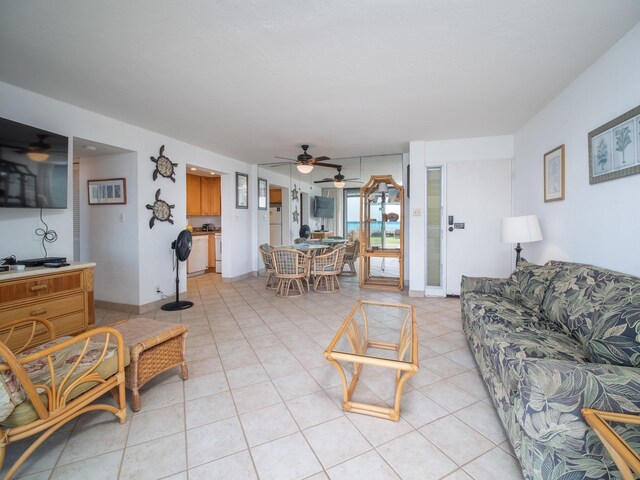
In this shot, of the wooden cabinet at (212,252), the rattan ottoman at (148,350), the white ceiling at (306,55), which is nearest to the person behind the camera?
the white ceiling at (306,55)

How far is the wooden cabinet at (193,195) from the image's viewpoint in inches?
255

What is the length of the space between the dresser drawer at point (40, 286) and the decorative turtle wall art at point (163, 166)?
185 centimetres

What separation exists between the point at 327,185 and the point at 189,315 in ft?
14.5

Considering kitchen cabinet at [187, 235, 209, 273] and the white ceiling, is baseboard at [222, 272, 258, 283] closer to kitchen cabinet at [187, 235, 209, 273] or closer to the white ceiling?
kitchen cabinet at [187, 235, 209, 273]

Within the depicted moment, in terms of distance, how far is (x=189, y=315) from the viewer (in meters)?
3.71

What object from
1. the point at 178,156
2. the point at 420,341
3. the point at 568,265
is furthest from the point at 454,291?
the point at 178,156

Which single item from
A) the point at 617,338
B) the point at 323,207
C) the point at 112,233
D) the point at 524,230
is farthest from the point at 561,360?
the point at 323,207

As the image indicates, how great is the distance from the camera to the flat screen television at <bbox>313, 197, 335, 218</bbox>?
274 inches

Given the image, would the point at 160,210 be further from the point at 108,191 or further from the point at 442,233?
the point at 442,233

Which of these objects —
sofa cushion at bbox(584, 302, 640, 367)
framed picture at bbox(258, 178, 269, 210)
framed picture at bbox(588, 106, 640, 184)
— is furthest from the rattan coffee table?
framed picture at bbox(258, 178, 269, 210)

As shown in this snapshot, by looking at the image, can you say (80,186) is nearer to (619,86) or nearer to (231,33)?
(231,33)

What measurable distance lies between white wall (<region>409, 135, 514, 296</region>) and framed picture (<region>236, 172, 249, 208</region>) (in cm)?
337

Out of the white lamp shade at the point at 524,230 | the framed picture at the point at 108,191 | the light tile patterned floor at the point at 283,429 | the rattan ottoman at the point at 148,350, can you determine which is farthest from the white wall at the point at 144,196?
the white lamp shade at the point at 524,230

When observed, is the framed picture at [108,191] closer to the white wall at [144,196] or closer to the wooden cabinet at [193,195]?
the white wall at [144,196]
